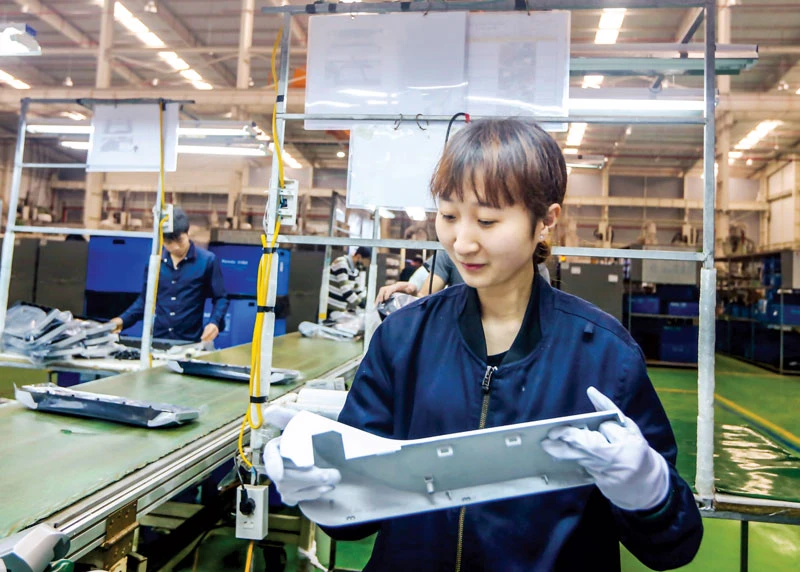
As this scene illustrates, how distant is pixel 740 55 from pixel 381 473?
196 cm

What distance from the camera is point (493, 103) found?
1690mm

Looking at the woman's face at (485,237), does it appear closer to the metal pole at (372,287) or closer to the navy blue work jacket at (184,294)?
the metal pole at (372,287)

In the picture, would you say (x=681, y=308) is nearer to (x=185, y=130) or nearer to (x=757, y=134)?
(x=757, y=134)

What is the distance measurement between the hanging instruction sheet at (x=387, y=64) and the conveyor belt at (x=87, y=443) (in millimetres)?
1136

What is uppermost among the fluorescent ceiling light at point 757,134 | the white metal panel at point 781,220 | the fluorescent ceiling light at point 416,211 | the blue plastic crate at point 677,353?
the fluorescent ceiling light at point 757,134

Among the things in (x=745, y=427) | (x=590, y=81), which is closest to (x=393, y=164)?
(x=745, y=427)

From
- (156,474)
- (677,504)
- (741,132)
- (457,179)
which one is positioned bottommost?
(156,474)

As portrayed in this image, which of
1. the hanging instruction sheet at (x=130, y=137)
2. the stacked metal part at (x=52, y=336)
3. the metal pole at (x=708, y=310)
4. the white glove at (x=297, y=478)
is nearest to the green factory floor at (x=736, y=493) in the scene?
the metal pole at (x=708, y=310)

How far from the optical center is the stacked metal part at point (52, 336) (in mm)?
2853

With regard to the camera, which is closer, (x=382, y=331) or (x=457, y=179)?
(x=457, y=179)

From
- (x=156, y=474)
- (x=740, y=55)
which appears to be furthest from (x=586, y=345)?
(x=740, y=55)

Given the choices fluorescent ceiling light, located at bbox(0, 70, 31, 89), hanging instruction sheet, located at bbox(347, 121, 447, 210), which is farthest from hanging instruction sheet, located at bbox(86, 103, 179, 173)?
fluorescent ceiling light, located at bbox(0, 70, 31, 89)

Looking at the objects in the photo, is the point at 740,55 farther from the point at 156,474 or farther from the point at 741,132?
the point at 741,132

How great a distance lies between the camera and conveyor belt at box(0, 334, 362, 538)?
45.3 inches
